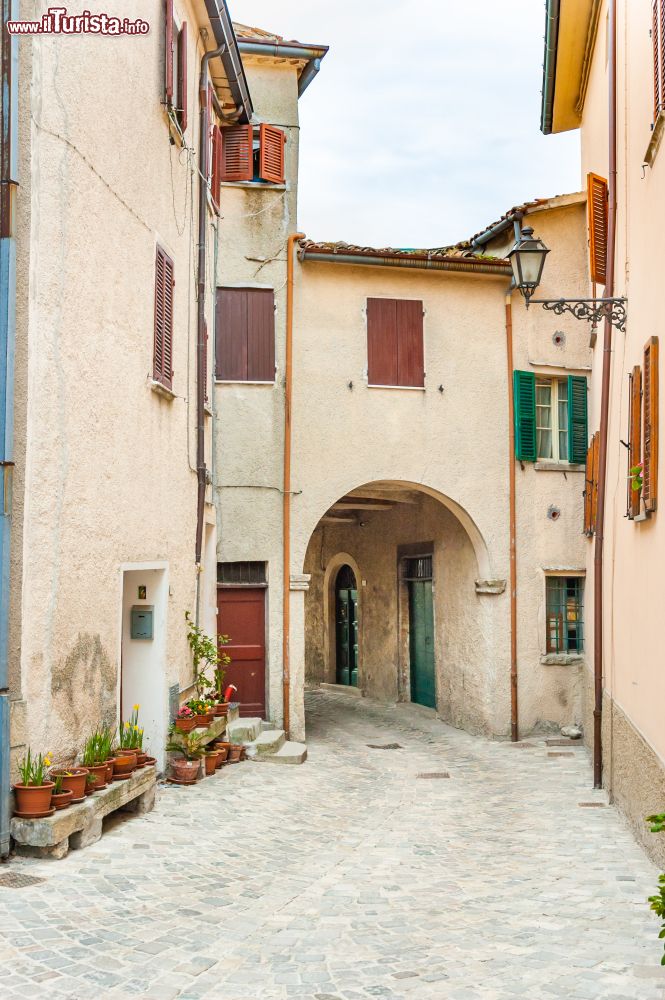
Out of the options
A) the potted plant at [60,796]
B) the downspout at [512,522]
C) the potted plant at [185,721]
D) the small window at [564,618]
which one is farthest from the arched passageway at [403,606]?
the potted plant at [60,796]

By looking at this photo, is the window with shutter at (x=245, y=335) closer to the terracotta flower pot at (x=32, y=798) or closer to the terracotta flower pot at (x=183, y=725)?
the terracotta flower pot at (x=183, y=725)

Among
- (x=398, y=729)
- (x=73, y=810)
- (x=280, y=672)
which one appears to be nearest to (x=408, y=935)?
(x=73, y=810)

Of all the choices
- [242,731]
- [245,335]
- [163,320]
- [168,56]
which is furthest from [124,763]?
[245,335]

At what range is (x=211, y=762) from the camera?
1055 centimetres

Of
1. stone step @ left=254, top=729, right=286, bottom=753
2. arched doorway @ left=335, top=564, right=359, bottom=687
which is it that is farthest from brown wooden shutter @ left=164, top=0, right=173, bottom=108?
arched doorway @ left=335, top=564, right=359, bottom=687

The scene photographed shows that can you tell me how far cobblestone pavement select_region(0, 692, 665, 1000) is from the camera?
5.00 metres

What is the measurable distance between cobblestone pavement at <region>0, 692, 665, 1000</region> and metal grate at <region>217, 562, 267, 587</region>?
Answer: 352 cm

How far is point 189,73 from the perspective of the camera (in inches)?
432

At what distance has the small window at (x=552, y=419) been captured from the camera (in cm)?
1496

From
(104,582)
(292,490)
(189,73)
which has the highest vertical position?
(189,73)

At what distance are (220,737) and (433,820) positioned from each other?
304 cm

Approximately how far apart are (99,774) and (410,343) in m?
8.90

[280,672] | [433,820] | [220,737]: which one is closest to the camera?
[433,820]

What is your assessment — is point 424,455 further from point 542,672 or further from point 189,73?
point 189,73
